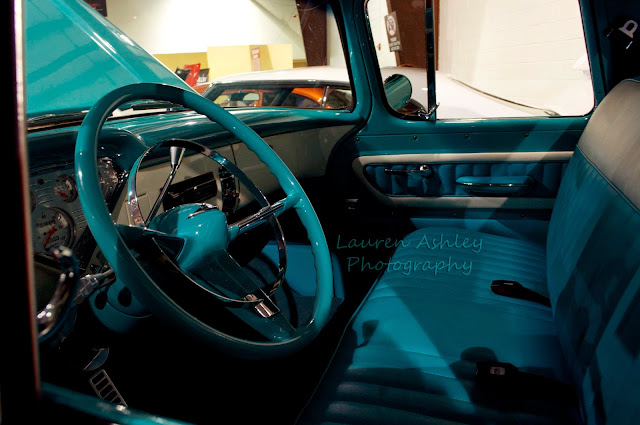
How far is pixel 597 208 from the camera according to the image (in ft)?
3.61

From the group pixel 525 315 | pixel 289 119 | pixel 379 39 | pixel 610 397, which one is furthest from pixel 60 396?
pixel 379 39

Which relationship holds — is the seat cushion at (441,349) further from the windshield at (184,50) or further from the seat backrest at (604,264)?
the windshield at (184,50)

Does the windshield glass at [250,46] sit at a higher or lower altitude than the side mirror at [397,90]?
higher

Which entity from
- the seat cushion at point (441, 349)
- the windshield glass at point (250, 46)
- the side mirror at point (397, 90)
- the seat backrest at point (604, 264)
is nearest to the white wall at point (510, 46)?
the windshield glass at point (250, 46)

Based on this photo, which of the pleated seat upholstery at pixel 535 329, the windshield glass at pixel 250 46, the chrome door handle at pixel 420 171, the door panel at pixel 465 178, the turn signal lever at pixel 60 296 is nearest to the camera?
the turn signal lever at pixel 60 296

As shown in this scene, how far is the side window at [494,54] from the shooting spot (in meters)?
1.92

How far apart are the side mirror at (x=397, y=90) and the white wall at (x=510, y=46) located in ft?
4.45

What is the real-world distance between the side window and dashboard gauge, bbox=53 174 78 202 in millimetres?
1352

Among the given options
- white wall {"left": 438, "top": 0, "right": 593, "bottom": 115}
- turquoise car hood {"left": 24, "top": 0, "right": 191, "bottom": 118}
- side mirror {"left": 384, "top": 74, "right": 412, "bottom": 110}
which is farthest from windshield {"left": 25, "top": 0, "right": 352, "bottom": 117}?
white wall {"left": 438, "top": 0, "right": 593, "bottom": 115}

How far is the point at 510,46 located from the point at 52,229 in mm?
4364

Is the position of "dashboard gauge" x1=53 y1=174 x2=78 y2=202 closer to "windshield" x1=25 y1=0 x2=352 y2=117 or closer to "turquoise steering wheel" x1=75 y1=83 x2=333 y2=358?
"turquoise steering wheel" x1=75 y1=83 x2=333 y2=358

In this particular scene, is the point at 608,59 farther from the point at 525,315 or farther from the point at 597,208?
the point at 525,315

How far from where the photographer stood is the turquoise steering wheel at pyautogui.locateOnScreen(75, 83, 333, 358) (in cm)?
69

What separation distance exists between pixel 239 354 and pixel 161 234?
0.26 meters
